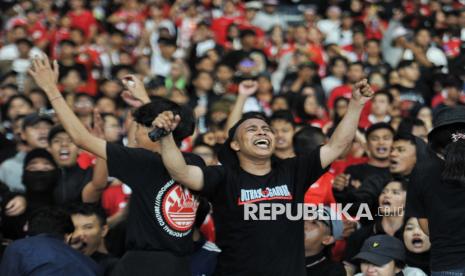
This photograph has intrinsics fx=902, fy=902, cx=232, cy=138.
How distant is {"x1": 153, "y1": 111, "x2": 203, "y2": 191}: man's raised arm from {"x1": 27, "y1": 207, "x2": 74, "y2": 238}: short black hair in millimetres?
1034

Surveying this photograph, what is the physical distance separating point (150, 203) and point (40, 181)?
8.48ft

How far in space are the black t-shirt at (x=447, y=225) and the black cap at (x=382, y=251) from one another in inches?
41.8

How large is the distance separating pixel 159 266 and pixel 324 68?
30.2ft

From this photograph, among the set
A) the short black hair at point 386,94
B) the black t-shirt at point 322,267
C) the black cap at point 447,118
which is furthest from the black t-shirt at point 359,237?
the short black hair at point 386,94

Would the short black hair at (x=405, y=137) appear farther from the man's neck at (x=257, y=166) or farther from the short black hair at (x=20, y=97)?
the short black hair at (x=20, y=97)

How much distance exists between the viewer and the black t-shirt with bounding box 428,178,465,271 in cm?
510

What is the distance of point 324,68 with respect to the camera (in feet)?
45.8

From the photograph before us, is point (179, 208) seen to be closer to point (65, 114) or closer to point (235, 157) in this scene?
point (235, 157)

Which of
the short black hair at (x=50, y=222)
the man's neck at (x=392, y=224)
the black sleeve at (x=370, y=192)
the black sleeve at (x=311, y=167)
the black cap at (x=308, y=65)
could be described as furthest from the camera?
the black cap at (x=308, y=65)

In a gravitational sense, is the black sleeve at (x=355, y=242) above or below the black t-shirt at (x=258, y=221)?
below

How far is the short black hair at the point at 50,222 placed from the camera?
577 centimetres

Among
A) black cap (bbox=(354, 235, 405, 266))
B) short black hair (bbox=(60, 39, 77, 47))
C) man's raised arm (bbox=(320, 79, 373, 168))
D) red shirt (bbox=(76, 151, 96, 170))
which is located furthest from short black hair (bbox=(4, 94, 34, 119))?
man's raised arm (bbox=(320, 79, 373, 168))

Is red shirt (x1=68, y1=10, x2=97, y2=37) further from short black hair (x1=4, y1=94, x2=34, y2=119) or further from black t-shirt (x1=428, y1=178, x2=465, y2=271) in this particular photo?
black t-shirt (x1=428, y1=178, x2=465, y2=271)

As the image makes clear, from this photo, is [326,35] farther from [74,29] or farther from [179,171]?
[179,171]
